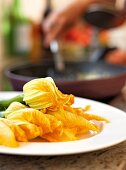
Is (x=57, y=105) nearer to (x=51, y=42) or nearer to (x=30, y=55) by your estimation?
(x=51, y=42)

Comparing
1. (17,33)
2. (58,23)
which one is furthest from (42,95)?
(17,33)

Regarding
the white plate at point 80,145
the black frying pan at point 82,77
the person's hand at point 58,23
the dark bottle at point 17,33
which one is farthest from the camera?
the dark bottle at point 17,33

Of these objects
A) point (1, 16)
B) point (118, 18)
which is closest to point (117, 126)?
point (118, 18)

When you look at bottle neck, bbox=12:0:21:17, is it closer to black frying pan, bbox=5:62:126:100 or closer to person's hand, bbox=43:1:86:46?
person's hand, bbox=43:1:86:46

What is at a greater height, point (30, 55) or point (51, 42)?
point (51, 42)

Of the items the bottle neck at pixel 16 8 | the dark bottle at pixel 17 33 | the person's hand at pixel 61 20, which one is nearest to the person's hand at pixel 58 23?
the person's hand at pixel 61 20

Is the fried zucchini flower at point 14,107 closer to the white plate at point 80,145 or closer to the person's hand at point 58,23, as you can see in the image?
the white plate at point 80,145

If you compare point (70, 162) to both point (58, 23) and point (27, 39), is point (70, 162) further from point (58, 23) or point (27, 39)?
point (27, 39)
